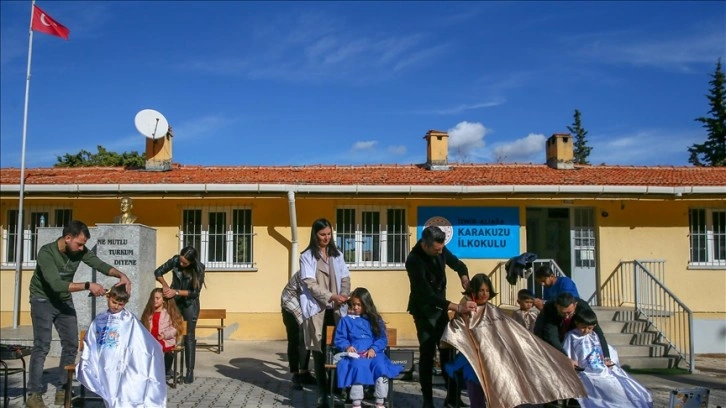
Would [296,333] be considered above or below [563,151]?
below

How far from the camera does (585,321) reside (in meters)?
6.60

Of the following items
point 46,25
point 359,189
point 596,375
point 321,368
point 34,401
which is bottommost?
point 34,401

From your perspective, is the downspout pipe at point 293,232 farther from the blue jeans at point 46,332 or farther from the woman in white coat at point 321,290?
the blue jeans at point 46,332

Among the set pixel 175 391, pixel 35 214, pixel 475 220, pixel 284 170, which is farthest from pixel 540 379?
Answer: pixel 35 214

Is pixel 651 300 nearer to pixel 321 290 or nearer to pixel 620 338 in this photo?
pixel 620 338

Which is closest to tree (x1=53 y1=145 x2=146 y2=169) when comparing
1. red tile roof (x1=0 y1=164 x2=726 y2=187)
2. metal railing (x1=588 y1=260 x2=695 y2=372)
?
red tile roof (x1=0 y1=164 x2=726 y2=187)

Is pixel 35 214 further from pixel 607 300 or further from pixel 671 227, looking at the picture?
pixel 671 227

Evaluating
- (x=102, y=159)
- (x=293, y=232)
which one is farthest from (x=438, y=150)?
(x=102, y=159)

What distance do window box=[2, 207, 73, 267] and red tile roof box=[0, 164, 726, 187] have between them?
660 millimetres

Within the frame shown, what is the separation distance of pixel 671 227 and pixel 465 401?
27.1ft

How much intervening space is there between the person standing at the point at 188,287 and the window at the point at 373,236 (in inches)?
207

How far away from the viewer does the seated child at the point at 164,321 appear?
8.15 metres

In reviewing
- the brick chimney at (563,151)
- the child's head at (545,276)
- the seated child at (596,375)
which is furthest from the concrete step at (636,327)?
the seated child at (596,375)

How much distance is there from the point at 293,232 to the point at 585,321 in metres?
7.58
